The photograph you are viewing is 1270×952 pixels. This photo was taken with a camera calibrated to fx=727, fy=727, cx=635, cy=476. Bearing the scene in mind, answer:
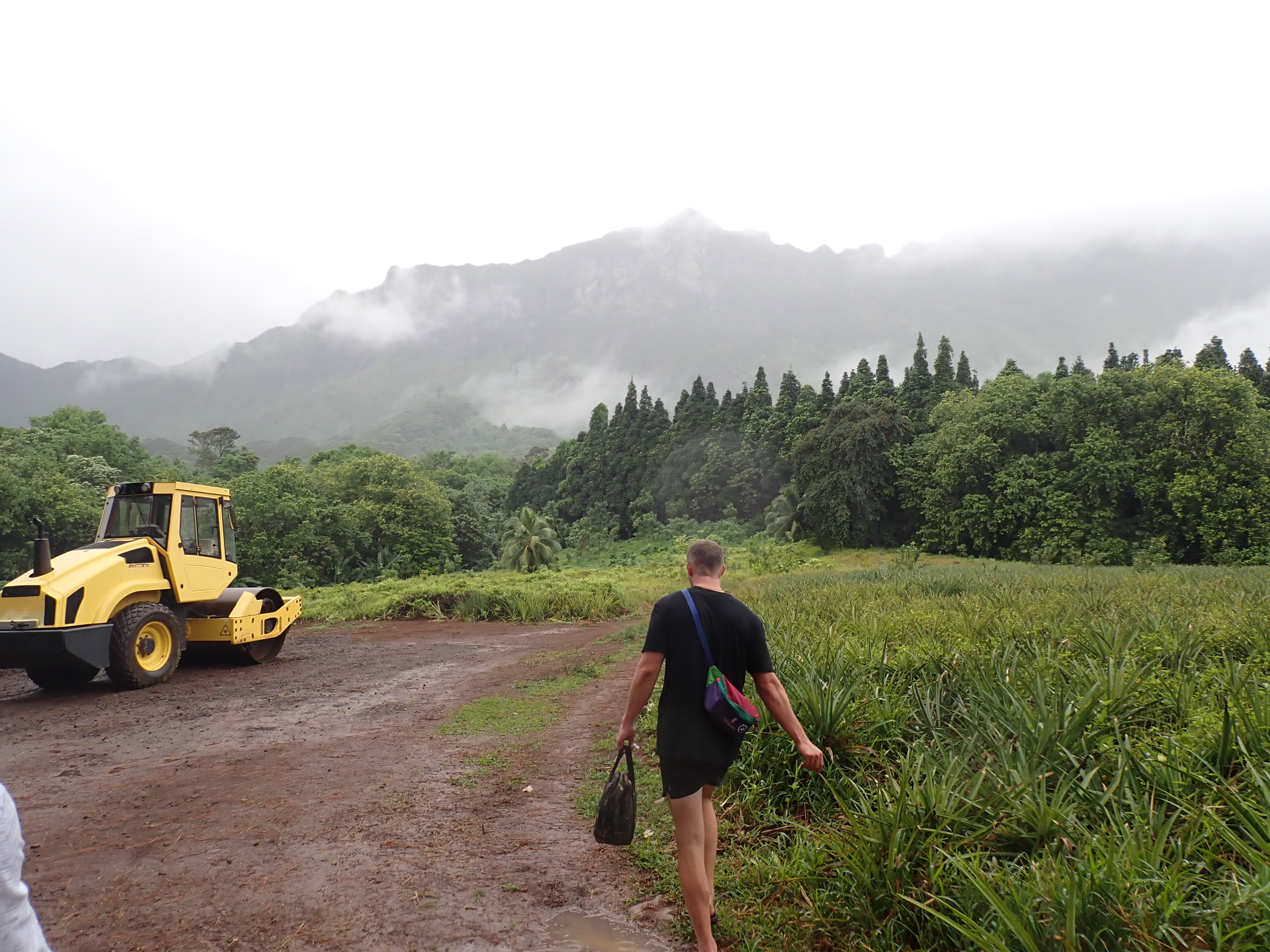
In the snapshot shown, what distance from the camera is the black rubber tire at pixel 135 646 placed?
9.70 metres

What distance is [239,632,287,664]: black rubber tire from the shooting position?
41.6 feet

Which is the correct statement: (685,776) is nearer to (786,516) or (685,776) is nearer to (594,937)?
(594,937)

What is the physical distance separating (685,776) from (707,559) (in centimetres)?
103

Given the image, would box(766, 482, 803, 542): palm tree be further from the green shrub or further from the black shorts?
the black shorts

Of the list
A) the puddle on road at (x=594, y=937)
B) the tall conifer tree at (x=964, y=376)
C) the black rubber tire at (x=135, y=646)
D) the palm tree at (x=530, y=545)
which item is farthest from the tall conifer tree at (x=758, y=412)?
the puddle on road at (x=594, y=937)

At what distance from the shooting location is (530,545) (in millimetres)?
43906

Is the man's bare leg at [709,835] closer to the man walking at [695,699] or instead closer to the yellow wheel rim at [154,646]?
the man walking at [695,699]

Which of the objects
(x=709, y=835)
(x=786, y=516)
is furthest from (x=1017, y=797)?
(x=786, y=516)

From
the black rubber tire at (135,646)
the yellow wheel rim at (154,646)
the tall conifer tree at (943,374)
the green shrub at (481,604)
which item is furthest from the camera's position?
the tall conifer tree at (943,374)

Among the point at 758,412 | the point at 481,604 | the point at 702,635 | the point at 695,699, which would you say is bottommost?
the point at 481,604

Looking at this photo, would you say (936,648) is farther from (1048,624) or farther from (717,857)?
(717,857)

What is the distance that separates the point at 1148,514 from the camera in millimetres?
38375

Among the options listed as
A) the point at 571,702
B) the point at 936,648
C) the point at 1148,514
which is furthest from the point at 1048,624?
the point at 1148,514

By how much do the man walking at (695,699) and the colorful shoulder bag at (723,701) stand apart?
2 cm
